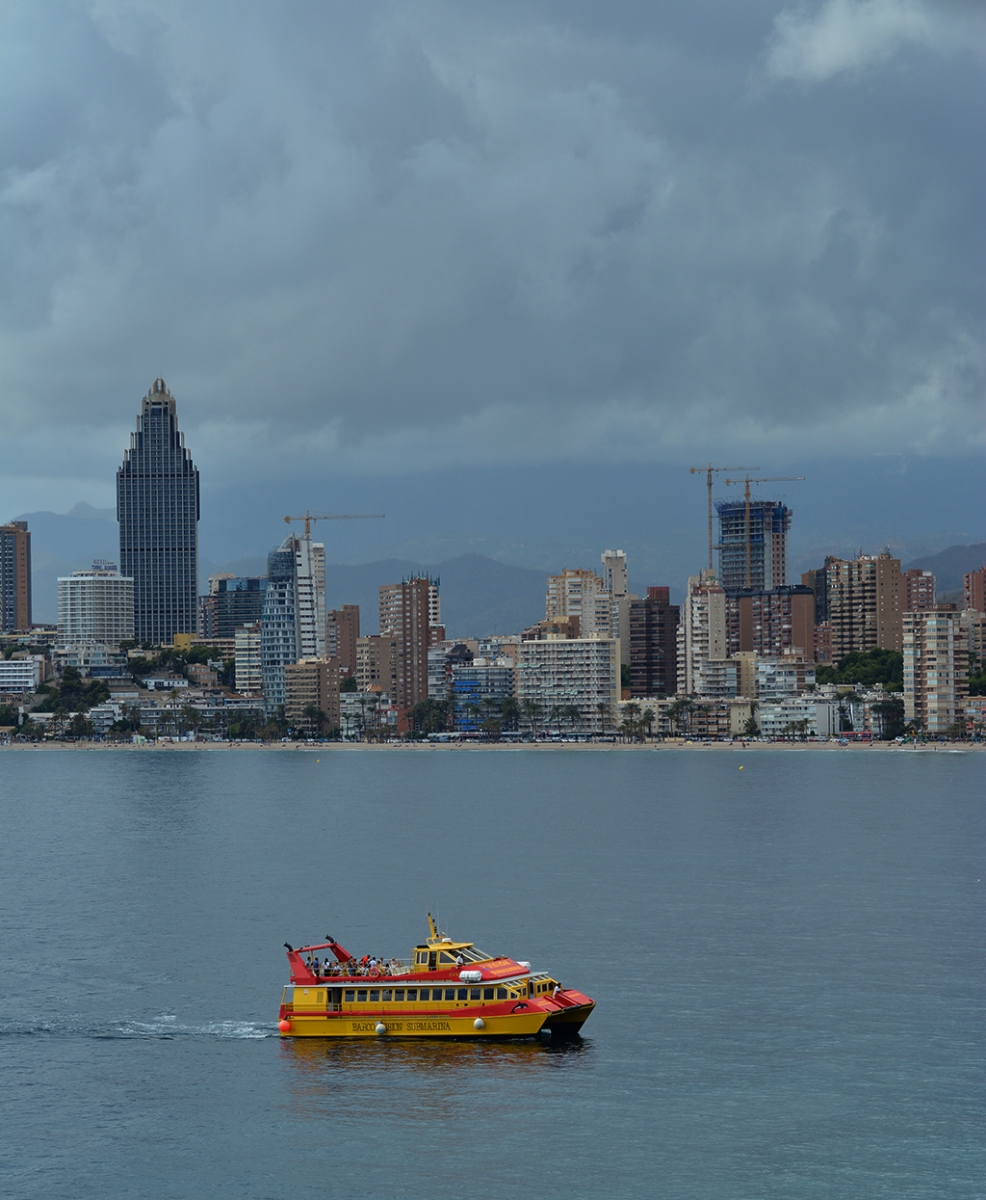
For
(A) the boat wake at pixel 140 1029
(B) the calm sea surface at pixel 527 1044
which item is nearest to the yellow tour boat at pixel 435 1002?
(B) the calm sea surface at pixel 527 1044

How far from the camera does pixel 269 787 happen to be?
610ft

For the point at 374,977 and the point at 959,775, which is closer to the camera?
the point at 374,977

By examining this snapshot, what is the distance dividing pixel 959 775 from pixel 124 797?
273 feet

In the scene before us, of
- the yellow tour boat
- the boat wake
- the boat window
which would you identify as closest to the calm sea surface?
the boat wake

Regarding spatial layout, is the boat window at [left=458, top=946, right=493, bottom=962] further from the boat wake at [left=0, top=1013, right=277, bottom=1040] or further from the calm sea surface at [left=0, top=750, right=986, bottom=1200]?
the boat wake at [left=0, top=1013, right=277, bottom=1040]

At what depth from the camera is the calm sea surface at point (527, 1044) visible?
4497 cm

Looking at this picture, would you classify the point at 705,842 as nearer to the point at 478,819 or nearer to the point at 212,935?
the point at 478,819

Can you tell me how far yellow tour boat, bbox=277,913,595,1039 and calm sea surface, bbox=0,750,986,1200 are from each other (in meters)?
0.80

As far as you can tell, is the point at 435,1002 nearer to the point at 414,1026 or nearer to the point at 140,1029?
the point at 414,1026

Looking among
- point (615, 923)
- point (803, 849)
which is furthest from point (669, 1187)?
point (803, 849)

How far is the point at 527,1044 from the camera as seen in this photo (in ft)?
185

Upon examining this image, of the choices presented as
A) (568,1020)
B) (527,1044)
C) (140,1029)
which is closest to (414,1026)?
(527,1044)

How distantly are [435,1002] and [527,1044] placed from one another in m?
3.15

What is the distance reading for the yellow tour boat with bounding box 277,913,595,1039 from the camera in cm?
5647
